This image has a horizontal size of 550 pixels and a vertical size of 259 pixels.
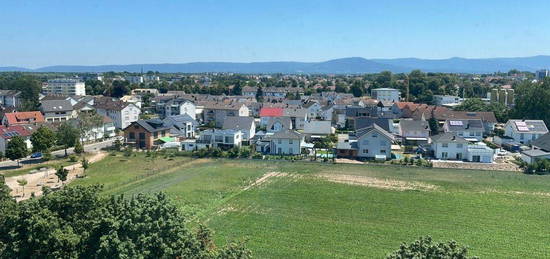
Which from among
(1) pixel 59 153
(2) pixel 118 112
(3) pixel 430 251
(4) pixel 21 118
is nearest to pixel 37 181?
(1) pixel 59 153

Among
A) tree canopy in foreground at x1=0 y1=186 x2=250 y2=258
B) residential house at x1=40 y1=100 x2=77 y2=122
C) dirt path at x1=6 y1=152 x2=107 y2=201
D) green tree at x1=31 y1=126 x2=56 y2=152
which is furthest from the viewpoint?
residential house at x1=40 y1=100 x2=77 y2=122

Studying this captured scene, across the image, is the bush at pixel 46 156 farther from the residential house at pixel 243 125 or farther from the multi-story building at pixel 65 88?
the multi-story building at pixel 65 88

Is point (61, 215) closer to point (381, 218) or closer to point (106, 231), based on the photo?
point (106, 231)

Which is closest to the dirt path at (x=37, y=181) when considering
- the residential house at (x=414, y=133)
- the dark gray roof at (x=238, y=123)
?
the dark gray roof at (x=238, y=123)

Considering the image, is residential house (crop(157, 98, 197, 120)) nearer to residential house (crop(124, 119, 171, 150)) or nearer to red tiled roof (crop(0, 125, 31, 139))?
residential house (crop(124, 119, 171, 150))

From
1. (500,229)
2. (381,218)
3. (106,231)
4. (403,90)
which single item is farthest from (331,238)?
(403,90)

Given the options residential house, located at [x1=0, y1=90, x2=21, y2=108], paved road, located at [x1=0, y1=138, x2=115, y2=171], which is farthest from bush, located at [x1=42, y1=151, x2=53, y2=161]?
residential house, located at [x1=0, y1=90, x2=21, y2=108]

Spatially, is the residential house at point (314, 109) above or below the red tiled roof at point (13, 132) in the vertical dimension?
above
